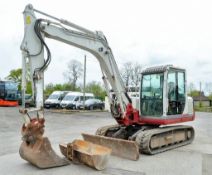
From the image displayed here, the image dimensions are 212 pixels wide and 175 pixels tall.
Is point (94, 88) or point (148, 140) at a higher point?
point (94, 88)

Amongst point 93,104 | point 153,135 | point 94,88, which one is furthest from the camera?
point 94,88

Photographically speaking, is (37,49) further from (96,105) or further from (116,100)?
(96,105)

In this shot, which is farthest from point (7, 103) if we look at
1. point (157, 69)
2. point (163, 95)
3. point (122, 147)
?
point (122, 147)

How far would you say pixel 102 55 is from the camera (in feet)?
29.4

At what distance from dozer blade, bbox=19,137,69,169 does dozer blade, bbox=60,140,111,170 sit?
57cm

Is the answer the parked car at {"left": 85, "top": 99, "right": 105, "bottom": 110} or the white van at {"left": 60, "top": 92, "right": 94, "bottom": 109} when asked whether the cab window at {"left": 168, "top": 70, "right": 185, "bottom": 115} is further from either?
the parked car at {"left": 85, "top": 99, "right": 105, "bottom": 110}

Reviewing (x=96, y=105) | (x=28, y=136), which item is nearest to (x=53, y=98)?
(x=96, y=105)

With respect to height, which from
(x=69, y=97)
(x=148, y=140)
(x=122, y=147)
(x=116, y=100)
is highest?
(x=69, y=97)

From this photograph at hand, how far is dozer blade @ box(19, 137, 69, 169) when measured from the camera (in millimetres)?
6797

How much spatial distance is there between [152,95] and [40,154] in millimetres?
4285

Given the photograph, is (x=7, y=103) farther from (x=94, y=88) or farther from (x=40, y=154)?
(x=94, y=88)

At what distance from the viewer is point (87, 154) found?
709cm

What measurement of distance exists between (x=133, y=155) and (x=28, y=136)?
9.05 ft

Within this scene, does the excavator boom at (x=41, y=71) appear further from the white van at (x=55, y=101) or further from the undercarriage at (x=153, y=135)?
the white van at (x=55, y=101)
